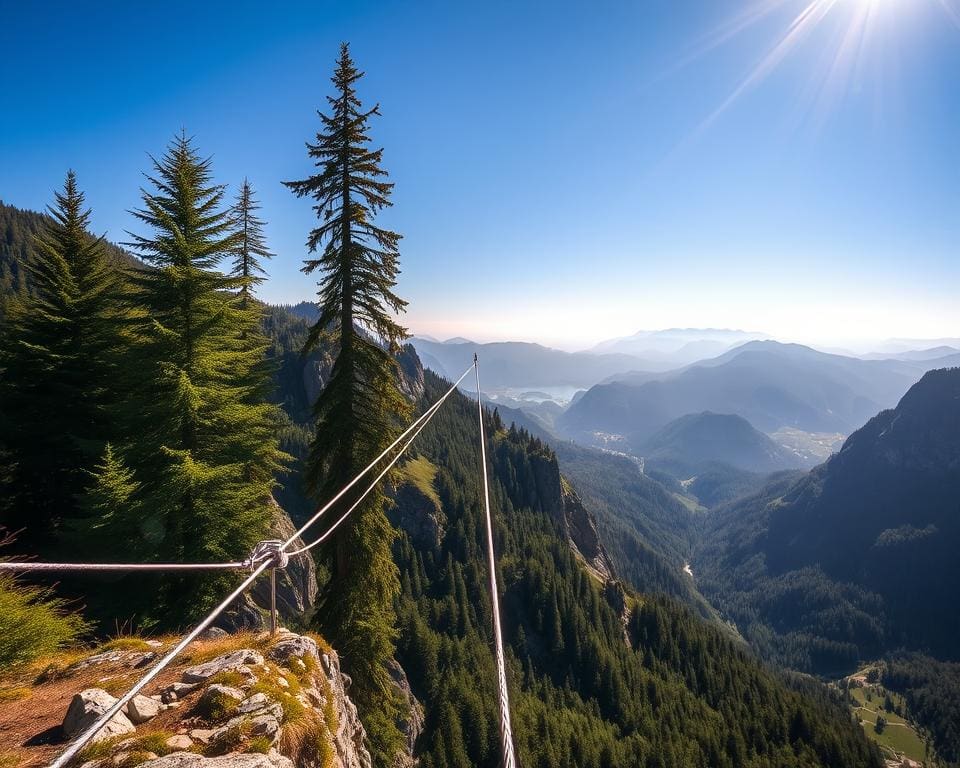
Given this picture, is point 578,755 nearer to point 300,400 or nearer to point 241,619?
point 241,619

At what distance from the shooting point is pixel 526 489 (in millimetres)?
162250

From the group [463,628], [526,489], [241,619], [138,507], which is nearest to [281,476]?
[463,628]

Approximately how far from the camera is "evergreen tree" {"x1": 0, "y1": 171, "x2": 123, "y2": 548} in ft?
63.6

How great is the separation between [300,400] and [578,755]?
114848mm

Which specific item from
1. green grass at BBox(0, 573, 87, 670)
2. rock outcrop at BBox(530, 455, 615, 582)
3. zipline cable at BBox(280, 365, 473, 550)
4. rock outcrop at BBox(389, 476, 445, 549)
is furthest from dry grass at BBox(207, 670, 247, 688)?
rock outcrop at BBox(530, 455, 615, 582)

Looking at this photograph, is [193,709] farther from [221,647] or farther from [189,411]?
[189,411]

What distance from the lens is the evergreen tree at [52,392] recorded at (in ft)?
63.6

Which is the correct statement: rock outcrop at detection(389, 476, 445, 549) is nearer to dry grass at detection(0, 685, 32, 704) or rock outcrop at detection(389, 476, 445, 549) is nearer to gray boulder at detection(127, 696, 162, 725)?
dry grass at detection(0, 685, 32, 704)

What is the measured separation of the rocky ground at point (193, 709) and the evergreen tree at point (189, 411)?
5.50 m

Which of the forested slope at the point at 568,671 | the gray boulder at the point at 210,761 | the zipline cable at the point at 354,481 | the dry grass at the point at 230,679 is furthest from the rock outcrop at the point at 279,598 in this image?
the forested slope at the point at 568,671

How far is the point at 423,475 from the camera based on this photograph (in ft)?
433

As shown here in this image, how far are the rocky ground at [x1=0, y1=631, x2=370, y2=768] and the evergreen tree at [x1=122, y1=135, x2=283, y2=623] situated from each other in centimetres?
550

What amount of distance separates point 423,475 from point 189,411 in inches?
4760

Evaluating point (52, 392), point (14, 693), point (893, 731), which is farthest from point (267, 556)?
point (893, 731)
